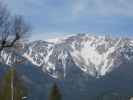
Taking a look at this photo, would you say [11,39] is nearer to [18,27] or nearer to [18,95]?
[18,27]

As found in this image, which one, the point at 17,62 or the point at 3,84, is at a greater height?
the point at 17,62

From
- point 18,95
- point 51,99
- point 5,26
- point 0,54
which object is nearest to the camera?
point 5,26

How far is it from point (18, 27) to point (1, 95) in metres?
54.4

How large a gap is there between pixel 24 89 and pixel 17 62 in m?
52.7

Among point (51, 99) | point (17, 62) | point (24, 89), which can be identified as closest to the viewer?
point (17, 62)

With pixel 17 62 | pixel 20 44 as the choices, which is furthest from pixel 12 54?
pixel 17 62

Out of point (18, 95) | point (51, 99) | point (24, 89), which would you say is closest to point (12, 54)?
point (18, 95)

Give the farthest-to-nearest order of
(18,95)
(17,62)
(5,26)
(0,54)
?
(18,95), (17,62), (0,54), (5,26)

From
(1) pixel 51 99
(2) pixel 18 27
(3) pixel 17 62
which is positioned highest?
(2) pixel 18 27

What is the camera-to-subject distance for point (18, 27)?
37.9 m

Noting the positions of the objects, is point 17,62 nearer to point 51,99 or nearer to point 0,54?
point 0,54

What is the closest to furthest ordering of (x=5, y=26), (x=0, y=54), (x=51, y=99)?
1. (x=5, y=26)
2. (x=0, y=54)
3. (x=51, y=99)

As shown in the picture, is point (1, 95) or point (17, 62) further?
point (1, 95)

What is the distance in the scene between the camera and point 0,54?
40094mm
